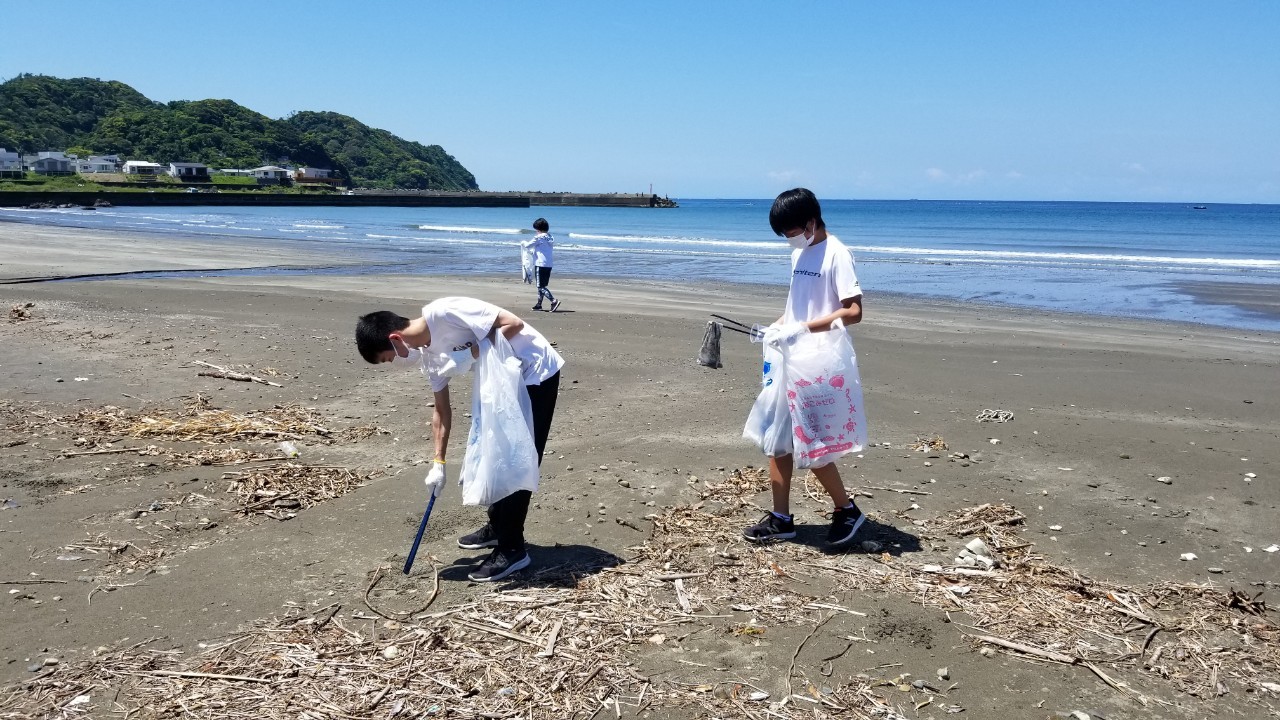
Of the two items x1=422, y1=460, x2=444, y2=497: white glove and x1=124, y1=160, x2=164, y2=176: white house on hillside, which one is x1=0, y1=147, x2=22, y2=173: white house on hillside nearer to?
x1=124, y1=160, x2=164, y2=176: white house on hillside

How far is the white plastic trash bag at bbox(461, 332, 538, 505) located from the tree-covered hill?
5305 inches

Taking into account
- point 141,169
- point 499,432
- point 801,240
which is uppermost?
point 141,169

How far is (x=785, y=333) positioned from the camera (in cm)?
470

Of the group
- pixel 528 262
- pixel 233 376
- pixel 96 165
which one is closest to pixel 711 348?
pixel 233 376

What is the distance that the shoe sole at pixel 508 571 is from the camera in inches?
175

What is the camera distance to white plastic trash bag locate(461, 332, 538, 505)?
13.8ft

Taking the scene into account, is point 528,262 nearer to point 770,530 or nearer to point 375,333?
point 770,530

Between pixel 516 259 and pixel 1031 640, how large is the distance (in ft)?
87.4

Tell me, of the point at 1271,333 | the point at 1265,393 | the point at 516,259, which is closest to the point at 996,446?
the point at 1265,393

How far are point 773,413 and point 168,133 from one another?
143m

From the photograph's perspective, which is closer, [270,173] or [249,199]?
[249,199]

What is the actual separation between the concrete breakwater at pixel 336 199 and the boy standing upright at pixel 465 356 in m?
76.1

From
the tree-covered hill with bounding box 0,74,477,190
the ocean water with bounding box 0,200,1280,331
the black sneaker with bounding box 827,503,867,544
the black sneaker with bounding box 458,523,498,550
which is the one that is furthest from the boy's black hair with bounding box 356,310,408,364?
the tree-covered hill with bounding box 0,74,477,190

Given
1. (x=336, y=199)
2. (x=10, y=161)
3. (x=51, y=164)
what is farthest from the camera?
(x=51, y=164)
